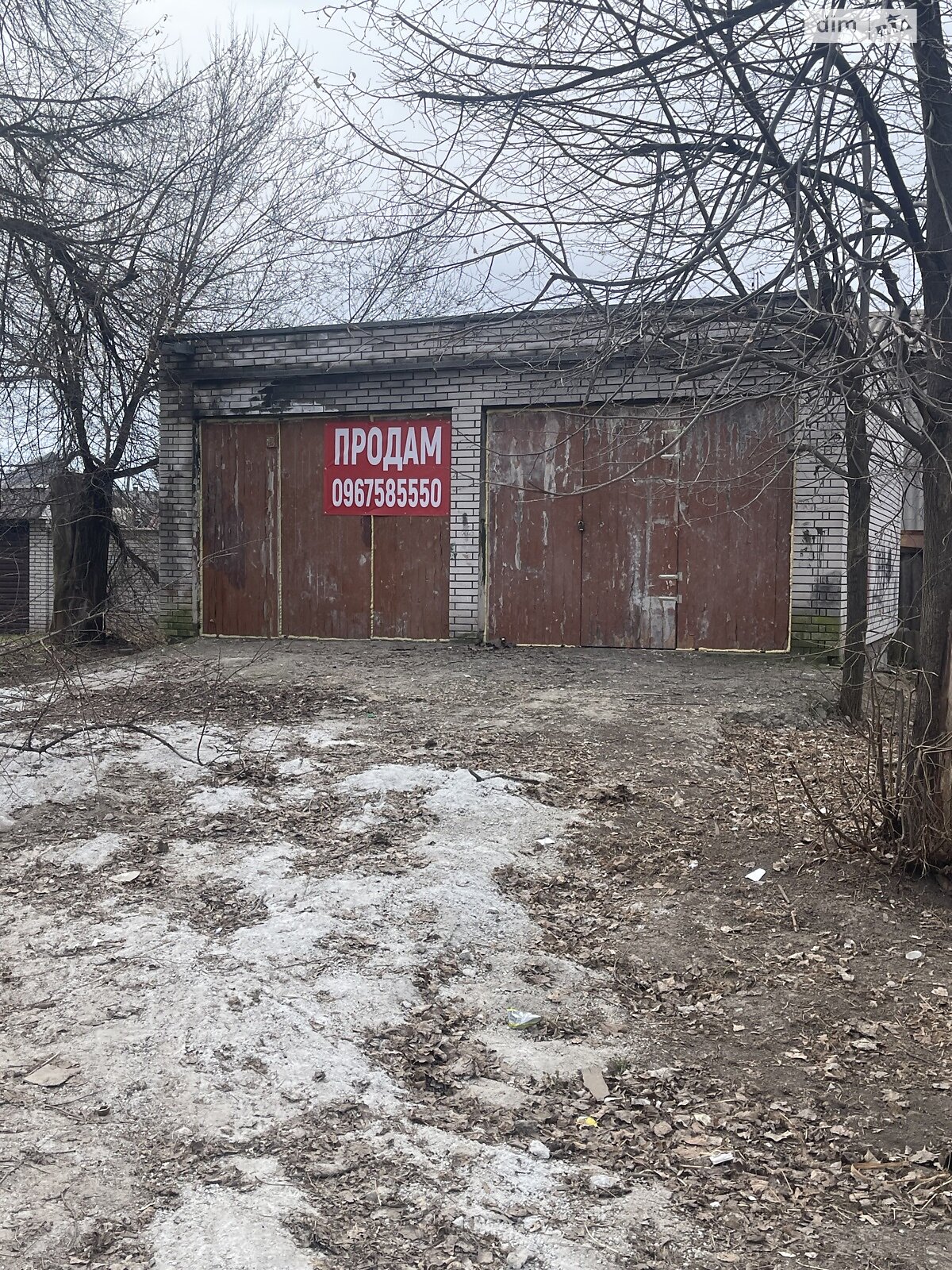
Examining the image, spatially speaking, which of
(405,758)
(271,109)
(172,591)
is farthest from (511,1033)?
(271,109)

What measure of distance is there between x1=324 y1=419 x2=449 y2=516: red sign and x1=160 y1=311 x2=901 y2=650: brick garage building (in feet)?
0.06

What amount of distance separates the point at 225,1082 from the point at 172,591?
934 cm

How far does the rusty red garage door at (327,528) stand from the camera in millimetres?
11445

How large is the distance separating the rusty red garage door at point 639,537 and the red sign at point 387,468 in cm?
64

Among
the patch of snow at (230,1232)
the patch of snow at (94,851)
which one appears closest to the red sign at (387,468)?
the patch of snow at (94,851)

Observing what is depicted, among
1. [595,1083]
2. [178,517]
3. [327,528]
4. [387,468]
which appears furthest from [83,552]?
[595,1083]

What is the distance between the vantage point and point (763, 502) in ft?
33.8

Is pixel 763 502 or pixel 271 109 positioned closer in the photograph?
pixel 763 502

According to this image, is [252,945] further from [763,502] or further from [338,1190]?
[763,502]

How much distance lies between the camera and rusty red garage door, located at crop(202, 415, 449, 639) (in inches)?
451

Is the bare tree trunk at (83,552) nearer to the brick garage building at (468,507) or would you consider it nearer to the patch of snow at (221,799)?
the brick garage building at (468,507)

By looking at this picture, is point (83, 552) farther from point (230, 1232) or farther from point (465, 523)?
point (230, 1232)

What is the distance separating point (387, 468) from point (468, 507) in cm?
104

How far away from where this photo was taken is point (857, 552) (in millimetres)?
7379
